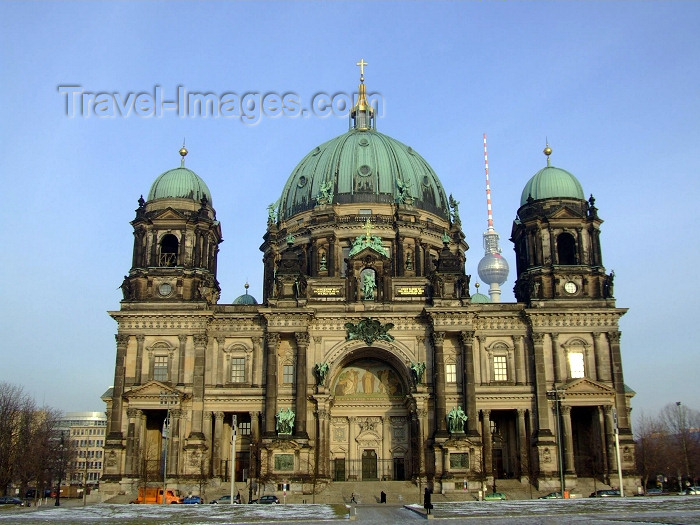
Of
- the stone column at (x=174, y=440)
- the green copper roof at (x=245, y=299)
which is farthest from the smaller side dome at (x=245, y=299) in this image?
the stone column at (x=174, y=440)

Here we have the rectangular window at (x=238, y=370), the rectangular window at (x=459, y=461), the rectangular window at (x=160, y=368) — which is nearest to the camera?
the rectangular window at (x=459, y=461)

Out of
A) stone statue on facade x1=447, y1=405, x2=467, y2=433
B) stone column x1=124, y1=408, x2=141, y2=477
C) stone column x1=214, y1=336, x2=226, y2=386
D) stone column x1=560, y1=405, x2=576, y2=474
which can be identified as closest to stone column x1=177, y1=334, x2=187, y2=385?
stone column x1=214, y1=336, x2=226, y2=386

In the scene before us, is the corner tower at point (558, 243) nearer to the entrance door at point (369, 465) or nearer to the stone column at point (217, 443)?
the entrance door at point (369, 465)

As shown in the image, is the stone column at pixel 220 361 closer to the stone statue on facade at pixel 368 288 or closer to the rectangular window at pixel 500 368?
the stone statue on facade at pixel 368 288

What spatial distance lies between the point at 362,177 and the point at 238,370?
80.3 ft

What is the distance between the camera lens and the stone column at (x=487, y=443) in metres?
64.6

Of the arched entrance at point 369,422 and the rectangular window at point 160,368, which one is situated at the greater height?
the rectangular window at point 160,368

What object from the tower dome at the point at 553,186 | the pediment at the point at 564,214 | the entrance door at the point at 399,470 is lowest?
the entrance door at the point at 399,470

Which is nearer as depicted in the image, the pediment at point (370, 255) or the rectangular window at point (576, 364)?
the rectangular window at point (576, 364)

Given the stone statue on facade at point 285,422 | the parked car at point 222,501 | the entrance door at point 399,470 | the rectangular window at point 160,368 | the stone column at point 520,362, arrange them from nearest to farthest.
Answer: the parked car at point 222,501 < the stone statue on facade at point 285,422 < the rectangular window at point 160,368 < the stone column at point 520,362 < the entrance door at point 399,470

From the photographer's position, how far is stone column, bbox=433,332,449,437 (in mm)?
64188

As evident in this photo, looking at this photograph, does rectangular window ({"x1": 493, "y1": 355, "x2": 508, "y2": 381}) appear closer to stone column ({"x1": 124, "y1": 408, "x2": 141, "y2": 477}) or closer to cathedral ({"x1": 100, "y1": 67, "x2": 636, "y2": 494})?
cathedral ({"x1": 100, "y1": 67, "x2": 636, "y2": 494})

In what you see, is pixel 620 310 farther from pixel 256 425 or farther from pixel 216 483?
pixel 216 483

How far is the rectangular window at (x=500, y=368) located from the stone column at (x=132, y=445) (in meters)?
29.2
